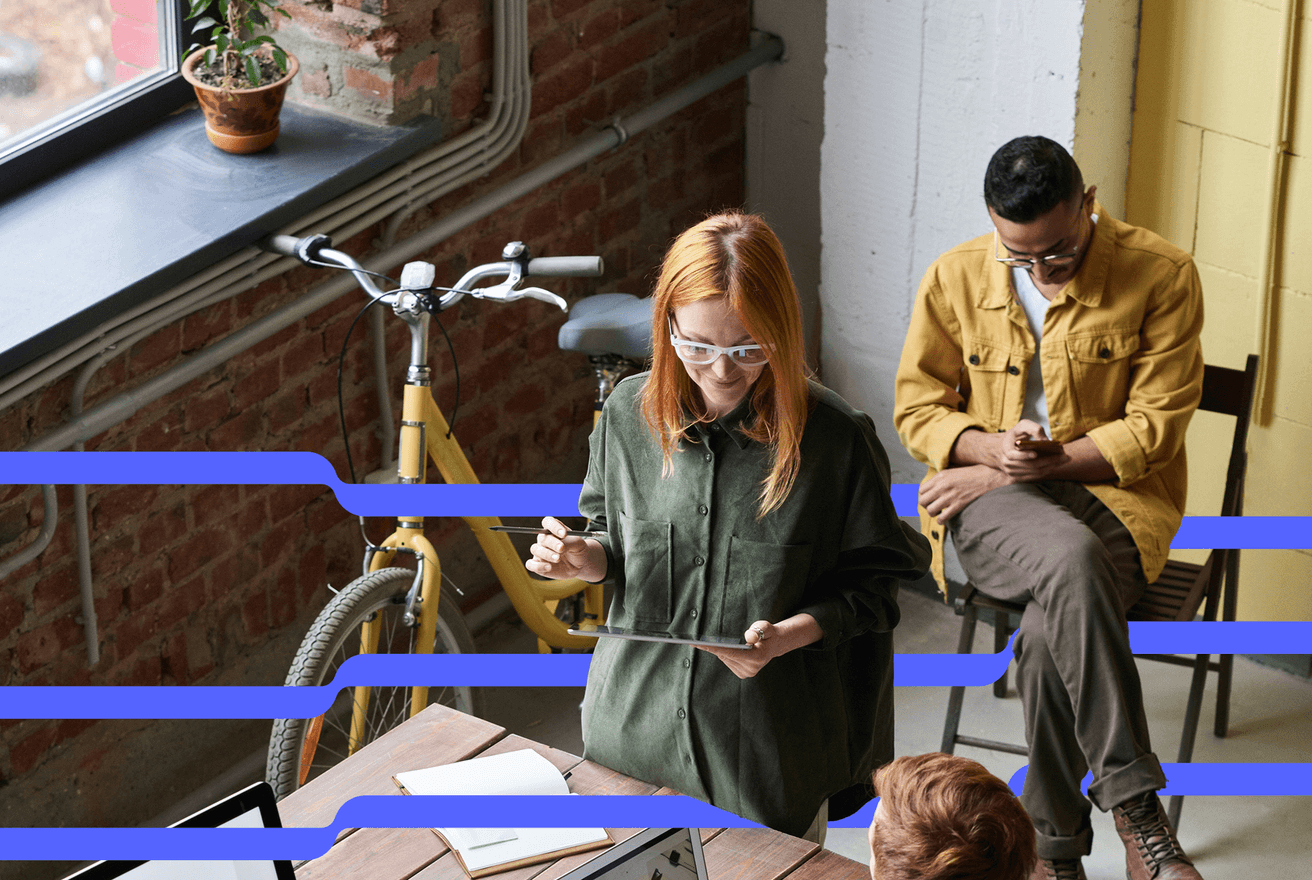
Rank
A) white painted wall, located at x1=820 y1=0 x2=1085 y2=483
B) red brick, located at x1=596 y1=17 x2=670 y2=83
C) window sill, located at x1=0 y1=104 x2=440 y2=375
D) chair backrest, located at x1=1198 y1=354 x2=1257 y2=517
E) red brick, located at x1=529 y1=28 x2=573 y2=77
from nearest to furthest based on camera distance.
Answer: window sill, located at x1=0 y1=104 x2=440 y2=375 → chair backrest, located at x1=1198 y1=354 x2=1257 y2=517 → white painted wall, located at x1=820 y1=0 x2=1085 y2=483 → red brick, located at x1=529 y1=28 x2=573 y2=77 → red brick, located at x1=596 y1=17 x2=670 y2=83

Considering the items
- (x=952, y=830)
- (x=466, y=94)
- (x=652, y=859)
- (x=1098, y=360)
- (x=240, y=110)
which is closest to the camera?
(x=952, y=830)

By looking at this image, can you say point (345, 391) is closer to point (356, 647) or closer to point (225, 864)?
point (356, 647)

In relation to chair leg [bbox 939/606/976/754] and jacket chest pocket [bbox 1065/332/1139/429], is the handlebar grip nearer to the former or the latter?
jacket chest pocket [bbox 1065/332/1139/429]

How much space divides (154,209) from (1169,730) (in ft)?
8.00

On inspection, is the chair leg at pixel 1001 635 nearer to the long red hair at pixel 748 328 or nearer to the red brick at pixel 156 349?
the long red hair at pixel 748 328

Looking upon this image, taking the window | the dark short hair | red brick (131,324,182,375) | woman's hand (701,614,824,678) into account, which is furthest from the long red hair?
the window

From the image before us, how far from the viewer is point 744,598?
76.9 inches

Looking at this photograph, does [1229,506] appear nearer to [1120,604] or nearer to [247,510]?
[1120,604]

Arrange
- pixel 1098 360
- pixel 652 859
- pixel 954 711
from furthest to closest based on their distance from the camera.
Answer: pixel 954 711
pixel 1098 360
pixel 652 859

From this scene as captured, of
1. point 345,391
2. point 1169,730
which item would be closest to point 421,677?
point 345,391

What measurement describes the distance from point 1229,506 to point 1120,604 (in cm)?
65

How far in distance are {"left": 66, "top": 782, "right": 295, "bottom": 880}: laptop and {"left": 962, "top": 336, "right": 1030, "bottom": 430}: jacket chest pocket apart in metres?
1.75

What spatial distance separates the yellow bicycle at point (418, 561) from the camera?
277cm

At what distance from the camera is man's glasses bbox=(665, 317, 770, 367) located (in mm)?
1815
